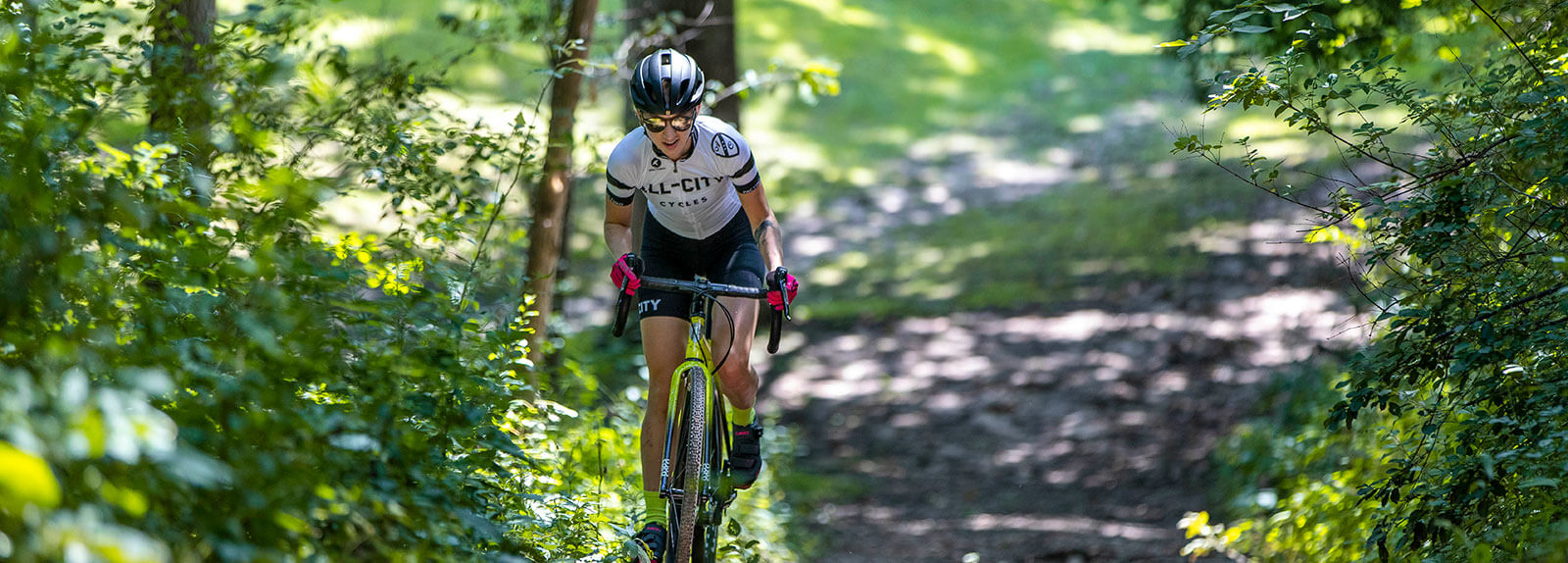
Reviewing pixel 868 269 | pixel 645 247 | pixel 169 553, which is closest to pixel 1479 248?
pixel 645 247

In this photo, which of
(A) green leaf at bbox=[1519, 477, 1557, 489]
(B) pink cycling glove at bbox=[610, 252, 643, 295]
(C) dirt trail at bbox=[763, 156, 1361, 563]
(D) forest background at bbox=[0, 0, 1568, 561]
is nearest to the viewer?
(D) forest background at bbox=[0, 0, 1568, 561]

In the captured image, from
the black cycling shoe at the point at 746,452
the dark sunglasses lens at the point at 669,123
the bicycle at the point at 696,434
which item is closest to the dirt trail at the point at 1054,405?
the black cycling shoe at the point at 746,452

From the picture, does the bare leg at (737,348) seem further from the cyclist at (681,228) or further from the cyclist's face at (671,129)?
the cyclist's face at (671,129)

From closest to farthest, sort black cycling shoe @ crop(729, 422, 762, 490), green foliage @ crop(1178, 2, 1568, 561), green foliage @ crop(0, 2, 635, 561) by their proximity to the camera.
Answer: green foliage @ crop(0, 2, 635, 561) < green foliage @ crop(1178, 2, 1568, 561) < black cycling shoe @ crop(729, 422, 762, 490)

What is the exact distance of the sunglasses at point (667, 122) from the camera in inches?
192

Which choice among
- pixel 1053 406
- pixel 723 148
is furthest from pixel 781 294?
pixel 1053 406

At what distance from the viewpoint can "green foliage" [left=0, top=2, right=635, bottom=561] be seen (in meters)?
2.02

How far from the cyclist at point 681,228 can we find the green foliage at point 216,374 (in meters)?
0.54

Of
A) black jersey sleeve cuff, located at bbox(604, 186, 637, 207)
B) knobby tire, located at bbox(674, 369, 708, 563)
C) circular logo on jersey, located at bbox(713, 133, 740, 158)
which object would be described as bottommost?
knobby tire, located at bbox(674, 369, 708, 563)

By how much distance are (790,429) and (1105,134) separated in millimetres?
10430

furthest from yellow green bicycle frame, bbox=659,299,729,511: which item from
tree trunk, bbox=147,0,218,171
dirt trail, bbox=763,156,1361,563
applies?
dirt trail, bbox=763,156,1361,563

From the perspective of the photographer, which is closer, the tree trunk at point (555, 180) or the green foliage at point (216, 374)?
the green foliage at point (216, 374)

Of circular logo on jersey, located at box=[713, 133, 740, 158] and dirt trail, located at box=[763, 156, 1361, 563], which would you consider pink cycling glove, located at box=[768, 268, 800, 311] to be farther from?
dirt trail, located at box=[763, 156, 1361, 563]

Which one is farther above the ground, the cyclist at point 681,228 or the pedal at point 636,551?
the cyclist at point 681,228
